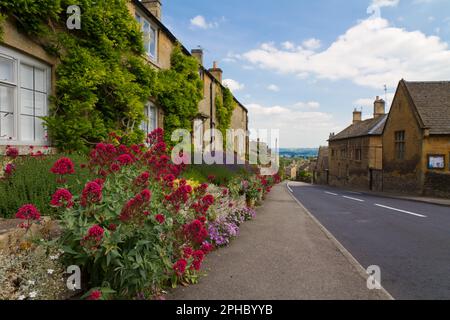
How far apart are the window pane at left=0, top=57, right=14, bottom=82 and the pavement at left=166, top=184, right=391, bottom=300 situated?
5670 mm

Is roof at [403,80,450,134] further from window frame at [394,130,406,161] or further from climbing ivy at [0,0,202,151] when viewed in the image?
climbing ivy at [0,0,202,151]

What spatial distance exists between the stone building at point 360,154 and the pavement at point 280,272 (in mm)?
25714

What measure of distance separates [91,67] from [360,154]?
111 feet

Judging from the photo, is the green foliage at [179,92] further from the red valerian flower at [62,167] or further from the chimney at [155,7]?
the red valerian flower at [62,167]

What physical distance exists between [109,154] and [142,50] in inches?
289

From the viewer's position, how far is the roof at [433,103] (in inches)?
826

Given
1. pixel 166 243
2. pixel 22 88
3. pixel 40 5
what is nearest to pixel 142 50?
pixel 40 5

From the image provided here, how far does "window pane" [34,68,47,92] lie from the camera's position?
6.76m

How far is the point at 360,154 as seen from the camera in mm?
34750

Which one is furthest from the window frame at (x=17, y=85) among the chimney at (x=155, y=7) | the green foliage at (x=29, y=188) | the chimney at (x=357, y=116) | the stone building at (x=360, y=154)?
the chimney at (x=357, y=116)

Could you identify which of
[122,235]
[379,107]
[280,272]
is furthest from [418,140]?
[122,235]

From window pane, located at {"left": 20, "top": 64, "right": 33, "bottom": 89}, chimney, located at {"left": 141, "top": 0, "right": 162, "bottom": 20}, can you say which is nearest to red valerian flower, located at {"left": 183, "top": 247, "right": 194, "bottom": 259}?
window pane, located at {"left": 20, "top": 64, "right": 33, "bottom": 89}

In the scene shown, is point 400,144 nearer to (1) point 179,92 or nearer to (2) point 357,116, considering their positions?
(1) point 179,92
